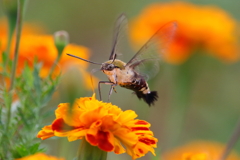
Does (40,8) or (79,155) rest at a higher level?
(79,155)

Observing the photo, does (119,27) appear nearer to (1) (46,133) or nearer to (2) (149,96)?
(2) (149,96)


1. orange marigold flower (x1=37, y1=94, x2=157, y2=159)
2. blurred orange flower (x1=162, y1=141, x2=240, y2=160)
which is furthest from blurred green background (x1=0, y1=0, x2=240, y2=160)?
orange marigold flower (x1=37, y1=94, x2=157, y2=159)

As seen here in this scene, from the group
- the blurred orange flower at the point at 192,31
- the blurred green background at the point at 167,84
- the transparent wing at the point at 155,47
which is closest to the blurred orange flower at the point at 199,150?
the blurred green background at the point at 167,84

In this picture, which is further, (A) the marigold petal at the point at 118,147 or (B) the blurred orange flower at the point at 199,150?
(B) the blurred orange flower at the point at 199,150

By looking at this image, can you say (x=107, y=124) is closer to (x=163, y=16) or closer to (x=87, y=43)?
(x=163, y=16)

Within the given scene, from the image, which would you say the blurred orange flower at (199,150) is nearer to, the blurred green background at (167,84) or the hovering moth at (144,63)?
the blurred green background at (167,84)

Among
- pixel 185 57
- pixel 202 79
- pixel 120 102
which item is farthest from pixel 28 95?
pixel 202 79
